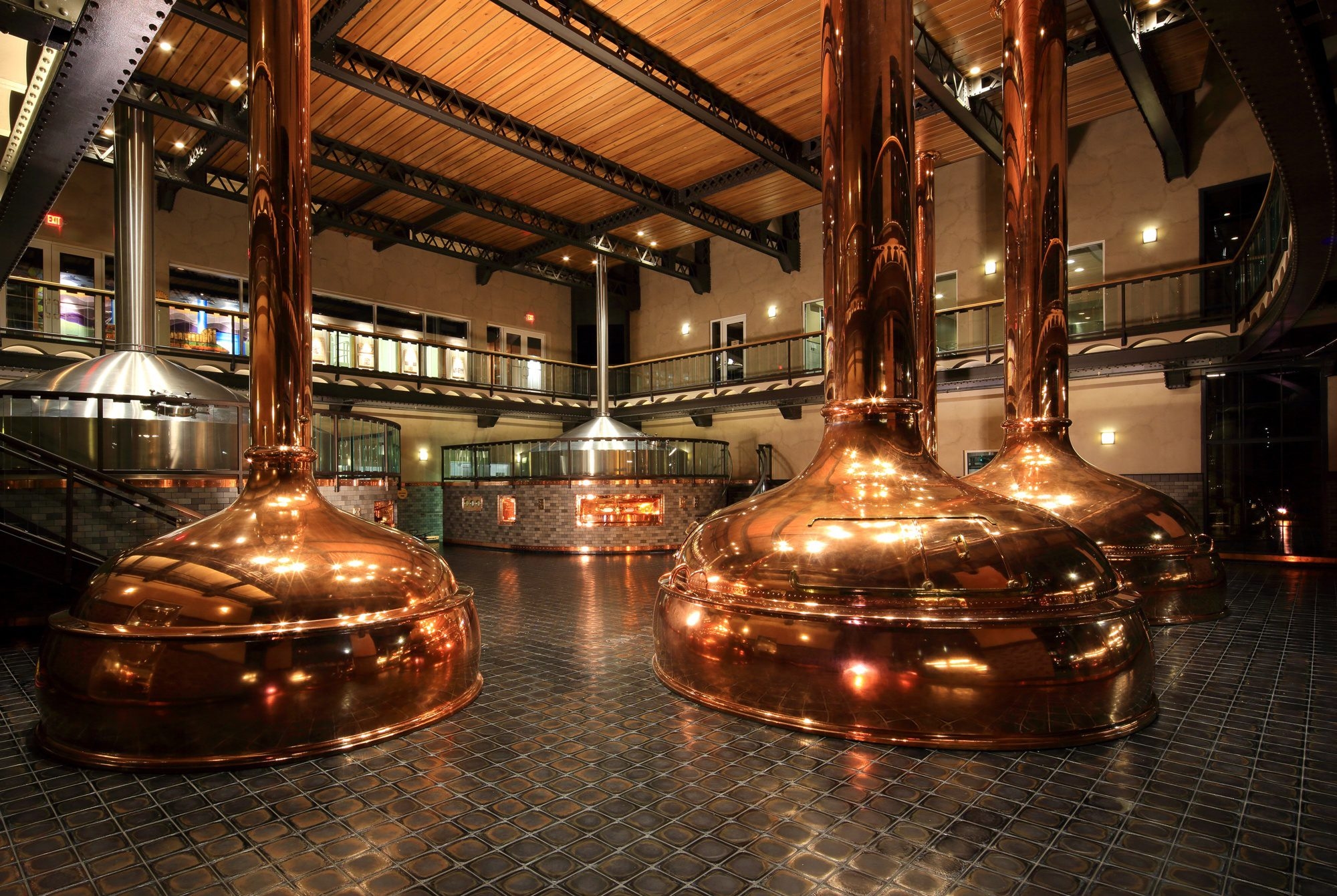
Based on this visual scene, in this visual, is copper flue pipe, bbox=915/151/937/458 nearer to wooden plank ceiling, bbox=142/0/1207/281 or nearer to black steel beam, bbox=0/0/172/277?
black steel beam, bbox=0/0/172/277

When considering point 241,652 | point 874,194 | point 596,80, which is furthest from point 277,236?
point 596,80

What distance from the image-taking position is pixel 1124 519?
412 cm

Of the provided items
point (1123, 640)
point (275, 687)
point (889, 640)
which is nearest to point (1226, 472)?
point (1123, 640)

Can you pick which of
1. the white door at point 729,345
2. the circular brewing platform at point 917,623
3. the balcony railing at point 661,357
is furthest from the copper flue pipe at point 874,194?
the white door at point 729,345

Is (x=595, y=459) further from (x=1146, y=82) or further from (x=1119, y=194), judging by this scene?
(x=1119, y=194)

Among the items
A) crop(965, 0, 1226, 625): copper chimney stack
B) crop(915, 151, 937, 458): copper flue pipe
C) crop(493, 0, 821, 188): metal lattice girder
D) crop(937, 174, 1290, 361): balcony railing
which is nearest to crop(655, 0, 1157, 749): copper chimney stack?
crop(915, 151, 937, 458): copper flue pipe

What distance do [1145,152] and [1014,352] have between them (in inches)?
423

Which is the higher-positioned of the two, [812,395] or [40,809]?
[812,395]

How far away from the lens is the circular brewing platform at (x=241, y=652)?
2131mm

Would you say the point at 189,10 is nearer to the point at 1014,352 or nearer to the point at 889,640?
the point at 1014,352

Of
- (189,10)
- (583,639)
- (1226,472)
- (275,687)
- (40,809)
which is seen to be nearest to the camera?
(40,809)

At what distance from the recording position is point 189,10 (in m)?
7.05

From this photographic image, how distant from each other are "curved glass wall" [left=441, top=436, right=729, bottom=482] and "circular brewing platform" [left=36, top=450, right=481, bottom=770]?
953 cm

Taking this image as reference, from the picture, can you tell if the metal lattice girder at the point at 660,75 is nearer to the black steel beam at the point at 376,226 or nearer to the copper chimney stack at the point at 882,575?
the copper chimney stack at the point at 882,575
